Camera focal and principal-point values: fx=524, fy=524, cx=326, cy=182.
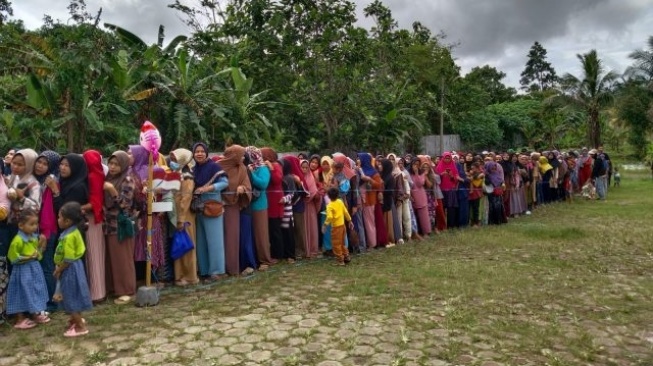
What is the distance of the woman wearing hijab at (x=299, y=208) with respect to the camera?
7254mm

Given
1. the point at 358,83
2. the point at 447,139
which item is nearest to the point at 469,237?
the point at 358,83

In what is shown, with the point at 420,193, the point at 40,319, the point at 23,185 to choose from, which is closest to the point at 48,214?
the point at 23,185

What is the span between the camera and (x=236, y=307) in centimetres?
504

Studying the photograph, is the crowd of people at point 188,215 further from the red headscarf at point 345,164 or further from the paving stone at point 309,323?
the paving stone at point 309,323

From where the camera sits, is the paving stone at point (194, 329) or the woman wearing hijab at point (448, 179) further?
the woman wearing hijab at point (448, 179)

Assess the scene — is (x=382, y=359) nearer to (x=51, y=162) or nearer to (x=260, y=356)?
(x=260, y=356)

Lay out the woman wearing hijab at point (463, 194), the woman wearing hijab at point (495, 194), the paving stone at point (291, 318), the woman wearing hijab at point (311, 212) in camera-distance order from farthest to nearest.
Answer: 1. the woman wearing hijab at point (495, 194)
2. the woman wearing hijab at point (463, 194)
3. the woman wearing hijab at point (311, 212)
4. the paving stone at point (291, 318)

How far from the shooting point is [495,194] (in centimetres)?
1069

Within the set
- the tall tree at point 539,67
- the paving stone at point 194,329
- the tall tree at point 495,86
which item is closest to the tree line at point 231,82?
the paving stone at point 194,329

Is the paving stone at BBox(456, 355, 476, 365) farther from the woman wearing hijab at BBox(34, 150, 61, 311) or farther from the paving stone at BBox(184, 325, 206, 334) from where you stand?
the woman wearing hijab at BBox(34, 150, 61, 311)

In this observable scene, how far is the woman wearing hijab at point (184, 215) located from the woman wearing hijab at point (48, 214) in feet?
3.98

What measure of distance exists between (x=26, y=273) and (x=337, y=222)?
360 centimetres

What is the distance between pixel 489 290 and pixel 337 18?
29.7 feet

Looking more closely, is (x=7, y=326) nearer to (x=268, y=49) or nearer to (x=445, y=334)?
(x=445, y=334)
